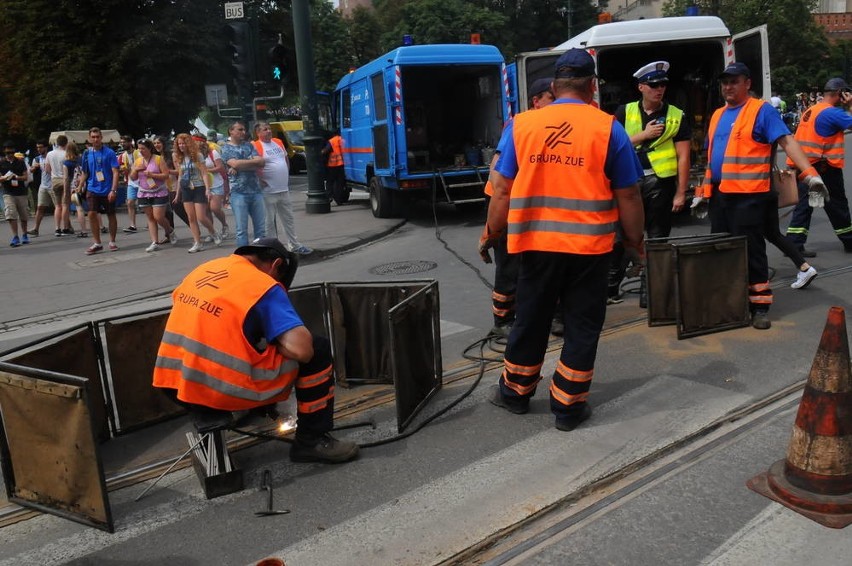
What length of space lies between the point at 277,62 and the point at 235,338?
10564 mm

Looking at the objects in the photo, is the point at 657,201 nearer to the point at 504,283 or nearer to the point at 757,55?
the point at 504,283

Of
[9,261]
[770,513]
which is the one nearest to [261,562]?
[770,513]

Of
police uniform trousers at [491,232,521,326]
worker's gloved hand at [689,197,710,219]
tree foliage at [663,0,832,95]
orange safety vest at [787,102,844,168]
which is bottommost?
police uniform trousers at [491,232,521,326]

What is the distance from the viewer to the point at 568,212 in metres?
3.73

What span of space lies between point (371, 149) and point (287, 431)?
945 centimetres

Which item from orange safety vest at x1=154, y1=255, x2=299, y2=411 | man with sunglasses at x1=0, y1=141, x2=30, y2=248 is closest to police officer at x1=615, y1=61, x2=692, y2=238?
orange safety vest at x1=154, y1=255, x2=299, y2=411

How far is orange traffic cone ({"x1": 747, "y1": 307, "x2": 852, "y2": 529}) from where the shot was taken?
10.1 feet

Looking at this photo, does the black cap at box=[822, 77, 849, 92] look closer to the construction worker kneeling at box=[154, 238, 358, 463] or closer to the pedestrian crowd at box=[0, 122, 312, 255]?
the pedestrian crowd at box=[0, 122, 312, 255]

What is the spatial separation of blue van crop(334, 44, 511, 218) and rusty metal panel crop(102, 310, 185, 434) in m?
7.84

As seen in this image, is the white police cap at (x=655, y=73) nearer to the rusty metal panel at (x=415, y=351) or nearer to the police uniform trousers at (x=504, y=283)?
the police uniform trousers at (x=504, y=283)

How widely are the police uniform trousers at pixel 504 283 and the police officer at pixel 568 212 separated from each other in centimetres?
133

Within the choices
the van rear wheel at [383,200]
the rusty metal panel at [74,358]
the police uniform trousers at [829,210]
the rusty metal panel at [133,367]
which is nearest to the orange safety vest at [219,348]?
the rusty metal panel at [74,358]

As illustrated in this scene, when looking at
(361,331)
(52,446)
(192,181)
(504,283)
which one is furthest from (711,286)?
(192,181)

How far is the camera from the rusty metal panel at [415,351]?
394 cm
